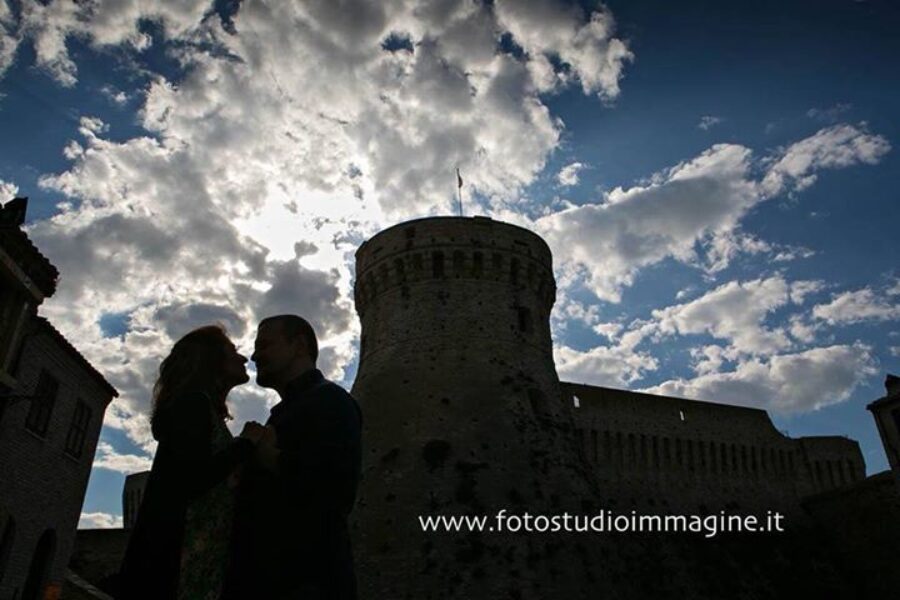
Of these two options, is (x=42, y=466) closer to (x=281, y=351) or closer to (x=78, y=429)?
(x=78, y=429)

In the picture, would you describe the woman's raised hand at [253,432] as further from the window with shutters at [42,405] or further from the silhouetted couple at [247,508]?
the window with shutters at [42,405]

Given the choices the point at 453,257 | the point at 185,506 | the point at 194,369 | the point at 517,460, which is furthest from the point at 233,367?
the point at 453,257

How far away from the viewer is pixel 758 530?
32.8m

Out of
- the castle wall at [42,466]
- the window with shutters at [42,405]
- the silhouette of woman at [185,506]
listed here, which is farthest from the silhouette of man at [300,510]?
the window with shutters at [42,405]

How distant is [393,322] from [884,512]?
27251 millimetres

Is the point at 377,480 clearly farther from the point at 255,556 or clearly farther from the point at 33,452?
the point at 255,556

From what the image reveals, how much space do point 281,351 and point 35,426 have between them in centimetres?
1477

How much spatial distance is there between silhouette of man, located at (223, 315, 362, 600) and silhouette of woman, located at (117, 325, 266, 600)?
117 mm

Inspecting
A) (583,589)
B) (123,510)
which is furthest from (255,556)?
(123,510)

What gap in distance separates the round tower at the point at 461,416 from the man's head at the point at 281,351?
14427 millimetres

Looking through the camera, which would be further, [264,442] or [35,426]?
[35,426]

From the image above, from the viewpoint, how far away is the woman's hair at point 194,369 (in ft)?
12.0

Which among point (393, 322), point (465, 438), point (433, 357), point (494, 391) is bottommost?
point (465, 438)

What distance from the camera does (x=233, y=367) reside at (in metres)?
3.88
